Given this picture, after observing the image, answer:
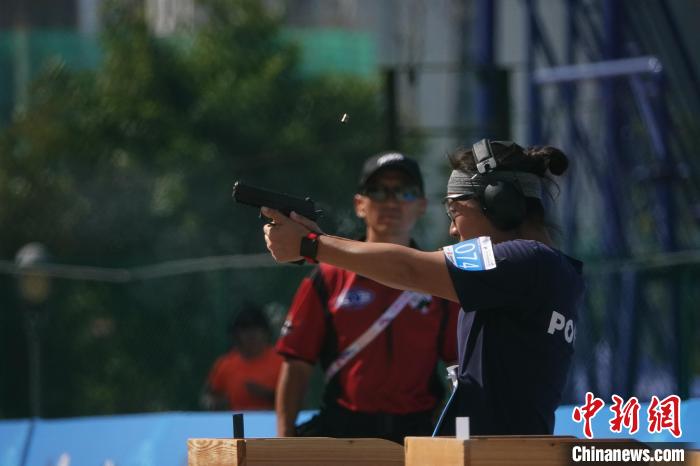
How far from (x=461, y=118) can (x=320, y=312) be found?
1386cm

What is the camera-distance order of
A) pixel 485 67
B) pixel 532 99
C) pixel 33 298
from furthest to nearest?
1. pixel 33 298
2. pixel 532 99
3. pixel 485 67

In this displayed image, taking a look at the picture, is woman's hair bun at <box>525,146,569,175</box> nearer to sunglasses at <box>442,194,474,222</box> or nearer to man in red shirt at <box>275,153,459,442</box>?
sunglasses at <box>442,194,474,222</box>

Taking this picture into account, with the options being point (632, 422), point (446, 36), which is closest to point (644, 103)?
point (632, 422)

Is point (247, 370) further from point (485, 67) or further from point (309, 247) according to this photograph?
point (309, 247)

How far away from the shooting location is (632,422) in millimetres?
4590

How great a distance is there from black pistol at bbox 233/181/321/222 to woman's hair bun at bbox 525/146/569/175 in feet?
2.35

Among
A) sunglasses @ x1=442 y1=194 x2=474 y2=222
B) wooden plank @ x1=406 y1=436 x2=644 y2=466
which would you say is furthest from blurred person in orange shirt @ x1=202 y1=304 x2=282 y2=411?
wooden plank @ x1=406 y1=436 x2=644 y2=466

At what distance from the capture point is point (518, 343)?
4453 mm

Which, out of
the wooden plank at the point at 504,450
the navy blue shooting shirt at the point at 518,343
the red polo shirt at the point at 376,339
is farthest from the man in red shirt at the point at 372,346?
the wooden plank at the point at 504,450

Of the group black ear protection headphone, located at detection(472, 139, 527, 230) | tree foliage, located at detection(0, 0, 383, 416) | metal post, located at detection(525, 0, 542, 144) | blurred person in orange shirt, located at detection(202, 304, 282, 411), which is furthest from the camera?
tree foliage, located at detection(0, 0, 383, 416)

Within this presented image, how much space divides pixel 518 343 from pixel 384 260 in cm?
49

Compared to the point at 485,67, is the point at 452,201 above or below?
below

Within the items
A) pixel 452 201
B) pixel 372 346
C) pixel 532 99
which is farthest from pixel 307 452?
pixel 532 99

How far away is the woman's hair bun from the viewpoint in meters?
4.71
